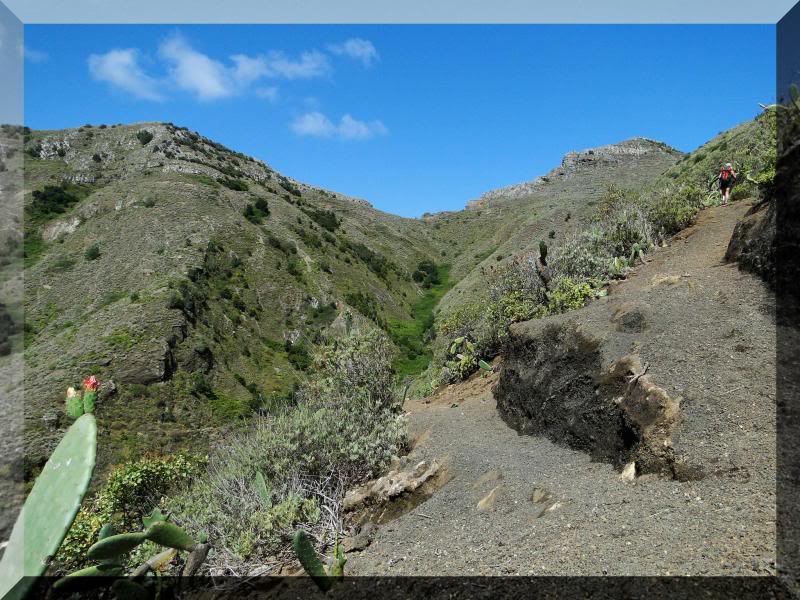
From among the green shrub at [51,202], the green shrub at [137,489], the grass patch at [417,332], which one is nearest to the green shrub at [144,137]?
the green shrub at [51,202]

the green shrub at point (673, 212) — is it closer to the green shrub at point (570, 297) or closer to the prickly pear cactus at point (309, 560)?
the green shrub at point (570, 297)

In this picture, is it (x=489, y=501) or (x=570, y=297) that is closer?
(x=489, y=501)

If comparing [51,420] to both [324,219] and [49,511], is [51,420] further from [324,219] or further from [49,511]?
[324,219]

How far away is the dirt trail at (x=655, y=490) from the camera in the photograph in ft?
11.4

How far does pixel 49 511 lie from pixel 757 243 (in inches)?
347

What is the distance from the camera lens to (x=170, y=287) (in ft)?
114

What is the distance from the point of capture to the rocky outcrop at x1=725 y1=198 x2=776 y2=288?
6.68 meters

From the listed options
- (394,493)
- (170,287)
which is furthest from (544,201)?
(394,493)

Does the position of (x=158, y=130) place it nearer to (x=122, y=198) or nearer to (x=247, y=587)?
(x=122, y=198)

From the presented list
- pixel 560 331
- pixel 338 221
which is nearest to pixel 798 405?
pixel 560 331

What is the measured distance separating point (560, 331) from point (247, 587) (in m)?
5.78

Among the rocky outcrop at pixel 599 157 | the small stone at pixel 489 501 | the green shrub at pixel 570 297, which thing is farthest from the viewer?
the rocky outcrop at pixel 599 157

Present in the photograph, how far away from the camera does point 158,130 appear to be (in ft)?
231

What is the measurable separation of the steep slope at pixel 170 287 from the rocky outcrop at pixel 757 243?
9.37 m
